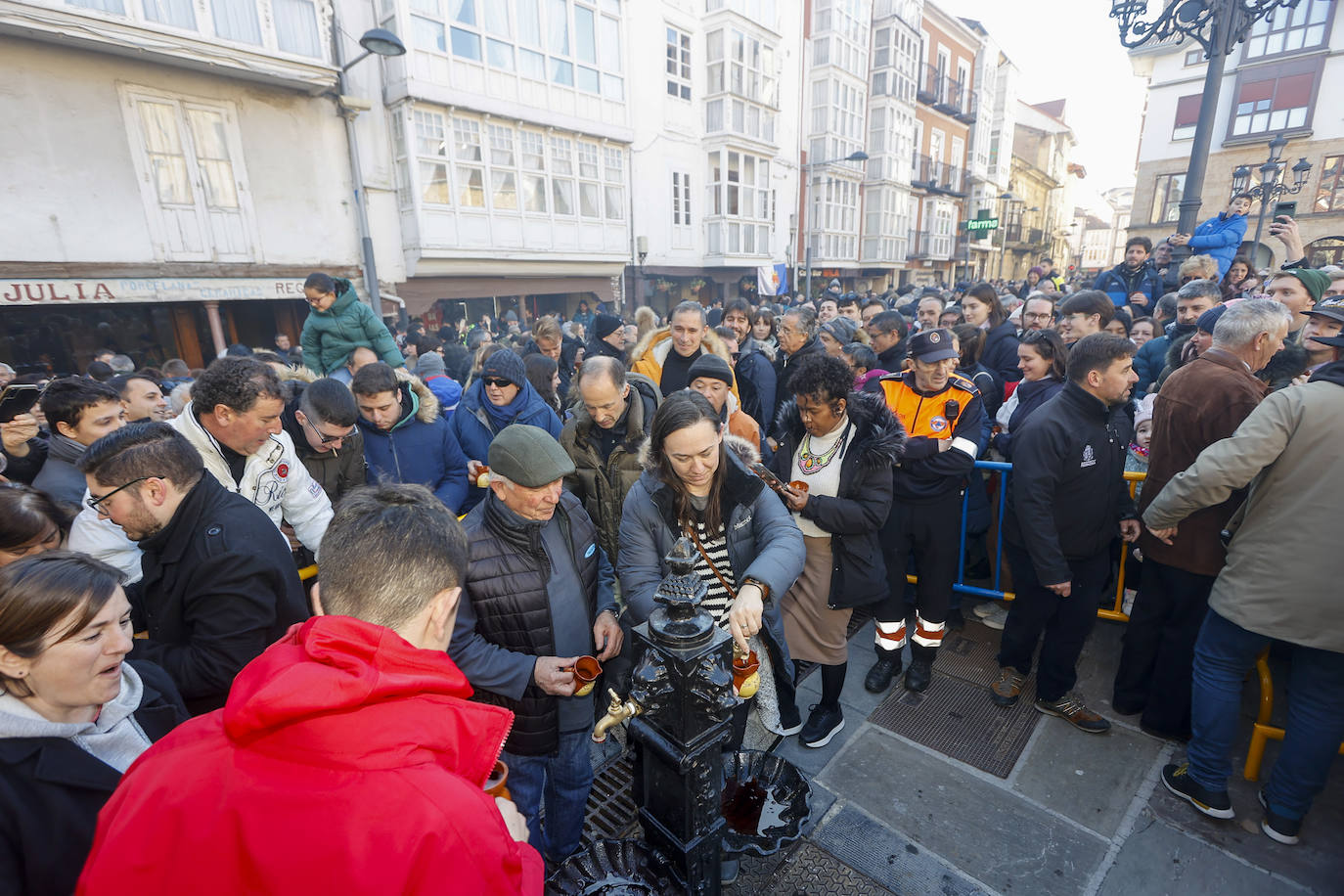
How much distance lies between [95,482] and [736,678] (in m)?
2.29

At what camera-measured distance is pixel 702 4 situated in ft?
62.8

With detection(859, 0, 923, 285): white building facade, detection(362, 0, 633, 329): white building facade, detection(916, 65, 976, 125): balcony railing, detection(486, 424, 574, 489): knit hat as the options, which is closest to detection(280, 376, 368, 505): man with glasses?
detection(486, 424, 574, 489): knit hat

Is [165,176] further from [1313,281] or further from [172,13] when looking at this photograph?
[1313,281]

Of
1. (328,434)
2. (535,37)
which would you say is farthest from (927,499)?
(535,37)

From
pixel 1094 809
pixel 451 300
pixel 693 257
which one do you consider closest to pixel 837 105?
pixel 693 257

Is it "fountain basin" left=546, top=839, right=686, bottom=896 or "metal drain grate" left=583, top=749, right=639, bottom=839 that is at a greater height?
"fountain basin" left=546, top=839, right=686, bottom=896

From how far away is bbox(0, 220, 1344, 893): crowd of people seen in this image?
105cm

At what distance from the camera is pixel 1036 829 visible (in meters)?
2.68

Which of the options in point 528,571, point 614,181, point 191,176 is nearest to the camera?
point 528,571

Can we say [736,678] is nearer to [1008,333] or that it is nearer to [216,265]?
[1008,333]

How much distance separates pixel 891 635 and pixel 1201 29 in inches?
347

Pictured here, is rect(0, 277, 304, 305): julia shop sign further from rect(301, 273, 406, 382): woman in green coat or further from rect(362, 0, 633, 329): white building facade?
rect(301, 273, 406, 382): woman in green coat

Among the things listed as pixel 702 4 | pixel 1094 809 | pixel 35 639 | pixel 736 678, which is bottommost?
pixel 1094 809

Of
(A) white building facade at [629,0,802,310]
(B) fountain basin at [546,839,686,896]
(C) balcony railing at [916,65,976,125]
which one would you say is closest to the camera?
(B) fountain basin at [546,839,686,896]
